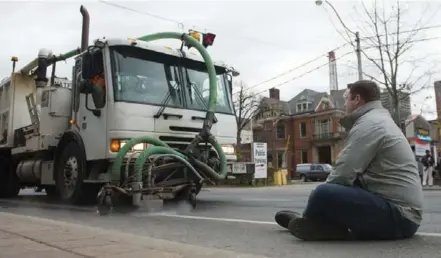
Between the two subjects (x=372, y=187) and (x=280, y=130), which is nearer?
(x=372, y=187)

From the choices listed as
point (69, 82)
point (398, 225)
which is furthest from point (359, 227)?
point (69, 82)

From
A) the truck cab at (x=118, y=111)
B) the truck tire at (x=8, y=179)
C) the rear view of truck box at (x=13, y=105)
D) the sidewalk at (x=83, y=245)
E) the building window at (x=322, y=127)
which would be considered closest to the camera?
the sidewalk at (x=83, y=245)

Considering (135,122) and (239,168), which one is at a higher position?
(135,122)

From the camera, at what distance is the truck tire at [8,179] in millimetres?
12359

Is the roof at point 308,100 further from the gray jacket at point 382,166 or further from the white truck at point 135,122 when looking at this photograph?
the gray jacket at point 382,166

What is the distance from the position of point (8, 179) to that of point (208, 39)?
6.98 m

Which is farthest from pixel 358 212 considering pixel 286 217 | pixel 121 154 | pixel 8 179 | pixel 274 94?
pixel 274 94

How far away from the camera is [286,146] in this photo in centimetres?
6012

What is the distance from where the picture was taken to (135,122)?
782cm

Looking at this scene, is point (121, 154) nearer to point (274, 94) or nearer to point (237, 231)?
point (237, 231)

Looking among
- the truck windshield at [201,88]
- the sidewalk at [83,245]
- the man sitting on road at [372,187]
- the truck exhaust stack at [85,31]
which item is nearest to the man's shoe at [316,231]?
the man sitting on road at [372,187]

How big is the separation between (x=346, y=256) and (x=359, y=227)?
1.57ft

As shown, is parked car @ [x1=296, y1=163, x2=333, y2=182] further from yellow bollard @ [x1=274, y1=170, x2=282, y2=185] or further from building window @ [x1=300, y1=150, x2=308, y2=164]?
building window @ [x1=300, y1=150, x2=308, y2=164]

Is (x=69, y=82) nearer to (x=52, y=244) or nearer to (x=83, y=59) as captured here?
(x=83, y=59)
